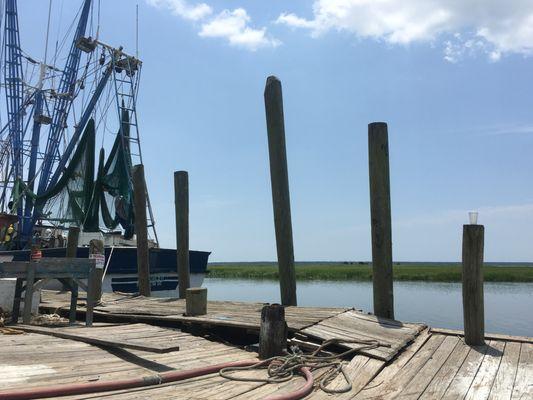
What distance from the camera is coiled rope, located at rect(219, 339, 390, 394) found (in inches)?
198

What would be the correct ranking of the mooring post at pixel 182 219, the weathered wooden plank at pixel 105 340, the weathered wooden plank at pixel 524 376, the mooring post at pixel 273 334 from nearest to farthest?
the weathered wooden plank at pixel 524 376
the weathered wooden plank at pixel 105 340
the mooring post at pixel 273 334
the mooring post at pixel 182 219

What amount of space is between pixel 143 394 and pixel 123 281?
50.1ft

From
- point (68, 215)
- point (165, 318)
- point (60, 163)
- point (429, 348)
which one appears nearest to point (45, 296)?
point (165, 318)

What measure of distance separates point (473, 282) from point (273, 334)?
2.45 metres

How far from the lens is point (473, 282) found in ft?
20.9

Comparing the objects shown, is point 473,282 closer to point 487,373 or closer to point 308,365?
point 487,373

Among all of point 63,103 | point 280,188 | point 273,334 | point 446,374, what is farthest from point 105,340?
point 63,103

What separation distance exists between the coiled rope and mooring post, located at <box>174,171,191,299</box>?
5.86 meters

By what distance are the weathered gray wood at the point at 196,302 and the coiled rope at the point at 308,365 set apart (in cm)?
245

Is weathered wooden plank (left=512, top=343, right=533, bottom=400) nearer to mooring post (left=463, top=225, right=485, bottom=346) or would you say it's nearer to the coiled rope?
mooring post (left=463, top=225, right=485, bottom=346)

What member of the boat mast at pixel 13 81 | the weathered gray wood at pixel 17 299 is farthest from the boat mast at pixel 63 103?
the weathered gray wood at pixel 17 299

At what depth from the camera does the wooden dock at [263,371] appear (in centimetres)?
469

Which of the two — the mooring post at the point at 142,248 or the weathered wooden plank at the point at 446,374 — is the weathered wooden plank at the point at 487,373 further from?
the mooring post at the point at 142,248

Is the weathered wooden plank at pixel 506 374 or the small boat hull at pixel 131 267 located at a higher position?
the small boat hull at pixel 131 267
